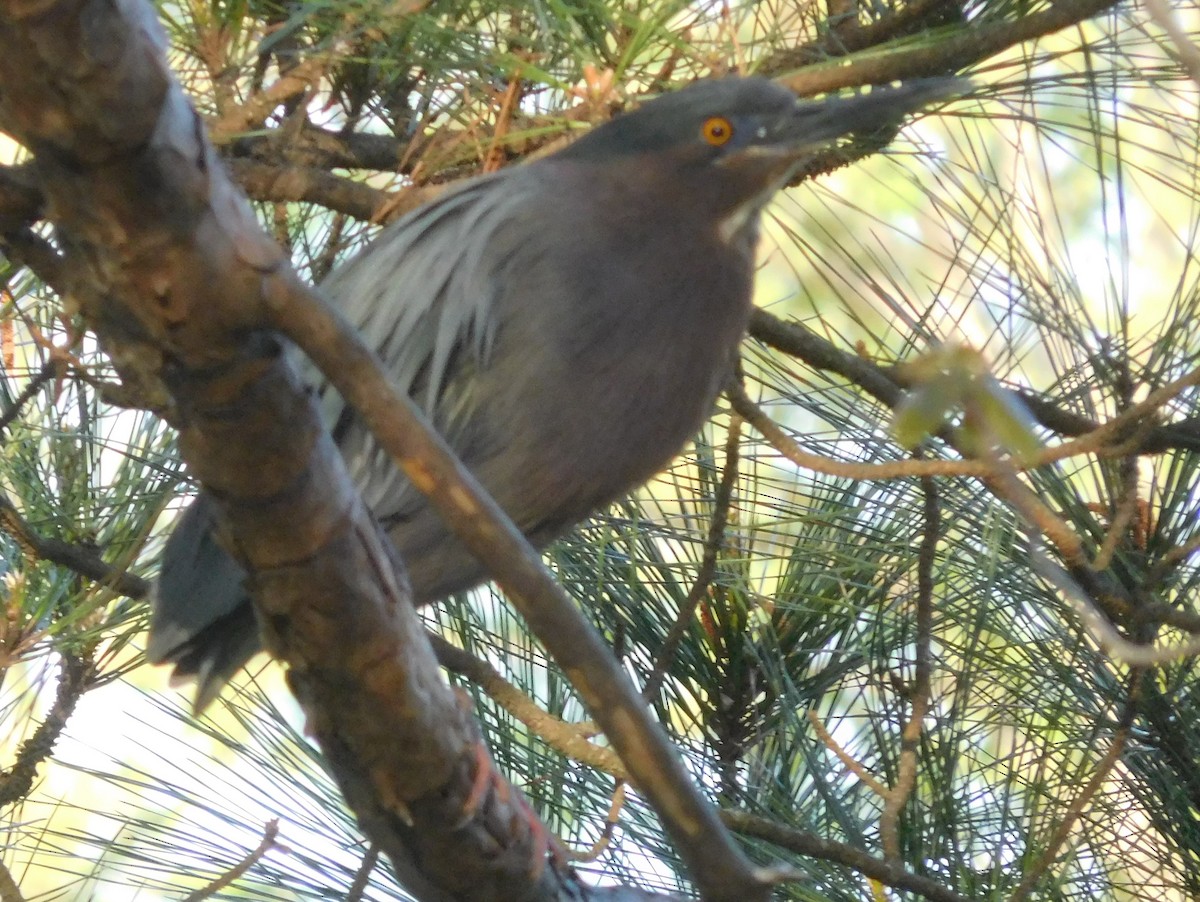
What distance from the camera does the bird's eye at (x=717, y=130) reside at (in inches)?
67.0

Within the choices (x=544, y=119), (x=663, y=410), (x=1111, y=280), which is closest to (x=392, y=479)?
(x=663, y=410)

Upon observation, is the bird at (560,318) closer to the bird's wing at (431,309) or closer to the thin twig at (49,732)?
the bird's wing at (431,309)

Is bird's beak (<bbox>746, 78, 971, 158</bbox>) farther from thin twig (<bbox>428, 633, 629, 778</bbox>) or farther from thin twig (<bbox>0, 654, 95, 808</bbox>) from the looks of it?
thin twig (<bbox>0, 654, 95, 808</bbox>)

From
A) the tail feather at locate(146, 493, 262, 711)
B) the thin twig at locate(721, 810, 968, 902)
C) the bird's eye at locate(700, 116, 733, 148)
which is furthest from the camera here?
the bird's eye at locate(700, 116, 733, 148)

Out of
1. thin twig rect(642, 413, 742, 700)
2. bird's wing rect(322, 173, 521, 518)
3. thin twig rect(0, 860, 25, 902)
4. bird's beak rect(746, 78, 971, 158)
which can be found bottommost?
thin twig rect(0, 860, 25, 902)

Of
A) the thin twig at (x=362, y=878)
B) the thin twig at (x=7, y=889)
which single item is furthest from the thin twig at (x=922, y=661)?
the thin twig at (x=7, y=889)

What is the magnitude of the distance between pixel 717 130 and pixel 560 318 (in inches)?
12.2

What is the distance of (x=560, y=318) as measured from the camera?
1.62 meters

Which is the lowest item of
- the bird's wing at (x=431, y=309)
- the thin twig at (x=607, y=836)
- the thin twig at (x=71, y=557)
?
the thin twig at (x=607, y=836)

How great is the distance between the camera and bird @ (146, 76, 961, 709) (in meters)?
1.61

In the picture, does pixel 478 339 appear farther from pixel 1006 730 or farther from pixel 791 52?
pixel 1006 730

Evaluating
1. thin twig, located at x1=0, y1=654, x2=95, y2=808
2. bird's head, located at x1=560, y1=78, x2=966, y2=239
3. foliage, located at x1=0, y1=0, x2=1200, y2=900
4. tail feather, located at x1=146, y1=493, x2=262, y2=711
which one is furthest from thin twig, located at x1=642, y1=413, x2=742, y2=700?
thin twig, located at x1=0, y1=654, x2=95, y2=808

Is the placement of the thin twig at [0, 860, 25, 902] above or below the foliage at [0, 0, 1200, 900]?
below

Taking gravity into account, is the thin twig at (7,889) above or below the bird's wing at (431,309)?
below
